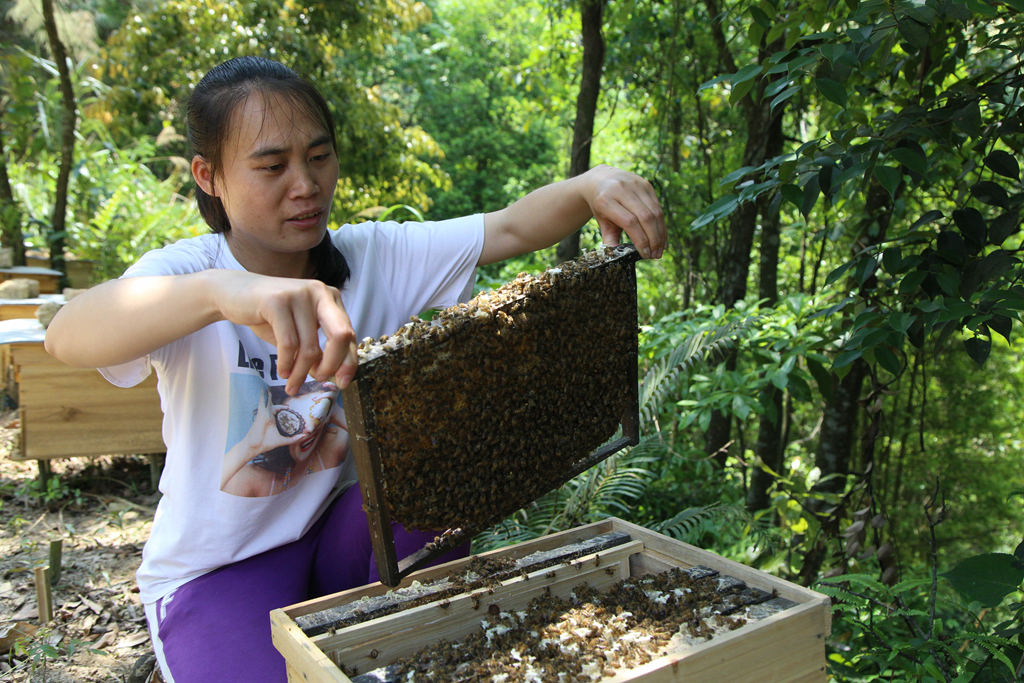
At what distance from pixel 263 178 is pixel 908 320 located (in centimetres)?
174

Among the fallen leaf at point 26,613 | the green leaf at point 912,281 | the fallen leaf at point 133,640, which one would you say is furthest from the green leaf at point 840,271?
the fallen leaf at point 26,613

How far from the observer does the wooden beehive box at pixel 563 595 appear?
1324mm

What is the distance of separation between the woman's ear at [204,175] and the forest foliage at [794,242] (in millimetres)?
1384

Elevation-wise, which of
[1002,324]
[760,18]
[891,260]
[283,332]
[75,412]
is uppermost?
[760,18]

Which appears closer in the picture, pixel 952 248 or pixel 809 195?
pixel 952 248

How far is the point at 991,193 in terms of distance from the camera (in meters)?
1.91

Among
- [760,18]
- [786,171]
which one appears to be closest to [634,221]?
[786,171]

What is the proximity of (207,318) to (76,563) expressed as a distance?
9.04 ft

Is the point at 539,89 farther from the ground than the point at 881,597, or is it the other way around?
the point at 539,89

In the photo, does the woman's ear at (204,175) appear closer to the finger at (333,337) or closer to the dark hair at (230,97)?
the dark hair at (230,97)

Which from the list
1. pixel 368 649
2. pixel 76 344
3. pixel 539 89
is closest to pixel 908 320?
pixel 368 649

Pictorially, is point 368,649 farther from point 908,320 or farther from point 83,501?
point 83,501

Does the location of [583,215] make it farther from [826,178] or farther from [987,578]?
[987,578]

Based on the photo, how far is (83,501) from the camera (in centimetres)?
412
